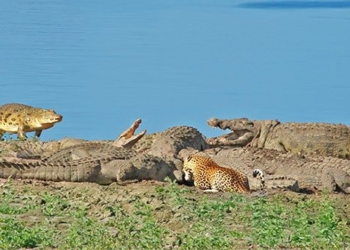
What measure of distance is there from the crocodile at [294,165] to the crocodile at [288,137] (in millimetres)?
724

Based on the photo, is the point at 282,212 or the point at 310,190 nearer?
the point at 282,212

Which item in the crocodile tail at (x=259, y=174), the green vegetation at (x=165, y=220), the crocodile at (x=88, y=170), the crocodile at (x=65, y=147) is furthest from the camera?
the crocodile at (x=65, y=147)

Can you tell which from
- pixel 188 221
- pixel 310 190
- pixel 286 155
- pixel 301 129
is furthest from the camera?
pixel 301 129

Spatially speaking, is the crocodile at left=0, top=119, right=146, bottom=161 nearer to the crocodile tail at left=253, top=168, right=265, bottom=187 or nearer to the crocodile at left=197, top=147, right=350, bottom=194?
the crocodile at left=197, top=147, right=350, bottom=194

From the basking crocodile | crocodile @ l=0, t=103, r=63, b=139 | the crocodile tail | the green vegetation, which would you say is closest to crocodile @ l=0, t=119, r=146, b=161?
the basking crocodile

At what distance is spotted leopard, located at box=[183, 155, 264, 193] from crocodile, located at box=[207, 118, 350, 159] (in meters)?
2.74

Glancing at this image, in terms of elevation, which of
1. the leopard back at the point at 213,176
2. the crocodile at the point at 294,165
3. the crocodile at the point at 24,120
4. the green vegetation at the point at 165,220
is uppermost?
the crocodile at the point at 24,120

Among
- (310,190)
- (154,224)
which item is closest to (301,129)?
(310,190)

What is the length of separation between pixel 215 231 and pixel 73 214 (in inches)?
54.1

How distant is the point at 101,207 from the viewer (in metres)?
10.7

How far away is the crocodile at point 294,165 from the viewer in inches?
540

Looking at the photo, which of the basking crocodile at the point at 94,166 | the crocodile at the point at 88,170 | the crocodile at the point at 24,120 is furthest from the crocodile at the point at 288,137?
the crocodile at the point at 88,170

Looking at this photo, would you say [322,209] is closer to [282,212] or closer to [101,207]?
[282,212]

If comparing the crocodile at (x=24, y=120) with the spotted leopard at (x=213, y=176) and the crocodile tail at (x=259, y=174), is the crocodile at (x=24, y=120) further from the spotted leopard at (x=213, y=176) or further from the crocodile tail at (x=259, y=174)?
the crocodile tail at (x=259, y=174)
